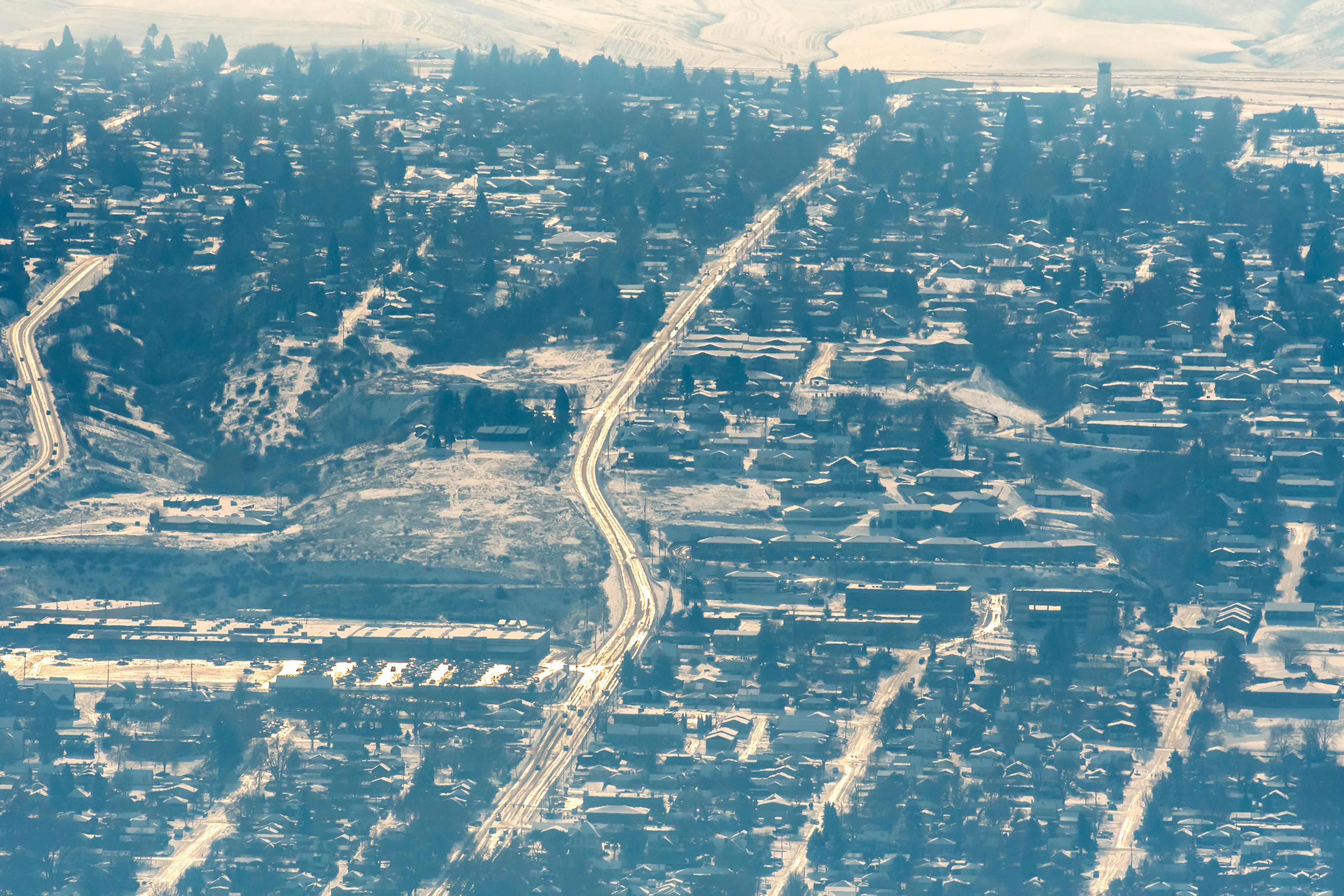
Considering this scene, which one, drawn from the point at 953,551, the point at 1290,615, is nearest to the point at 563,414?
the point at 953,551

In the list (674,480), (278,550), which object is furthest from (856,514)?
(278,550)

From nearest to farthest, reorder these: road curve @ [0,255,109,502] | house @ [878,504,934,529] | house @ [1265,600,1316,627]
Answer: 1. house @ [1265,600,1316,627]
2. house @ [878,504,934,529]
3. road curve @ [0,255,109,502]

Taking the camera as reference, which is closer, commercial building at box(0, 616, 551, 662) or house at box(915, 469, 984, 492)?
commercial building at box(0, 616, 551, 662)

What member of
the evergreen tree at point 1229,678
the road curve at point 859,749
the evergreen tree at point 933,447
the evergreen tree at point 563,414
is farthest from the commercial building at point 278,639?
the evergreen tree at point 1229,678

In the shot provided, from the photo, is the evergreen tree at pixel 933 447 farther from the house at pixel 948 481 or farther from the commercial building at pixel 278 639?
the commercial building at pixel 278 639

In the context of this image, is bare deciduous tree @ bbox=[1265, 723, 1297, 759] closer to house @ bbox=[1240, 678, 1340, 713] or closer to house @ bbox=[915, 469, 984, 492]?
house @ bbox=[1240, 678, 1340, 713]

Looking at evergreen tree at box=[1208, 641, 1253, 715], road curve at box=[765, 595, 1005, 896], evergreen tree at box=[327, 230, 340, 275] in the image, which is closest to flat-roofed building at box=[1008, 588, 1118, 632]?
road curve at box=[765, 595, 1005, 896]

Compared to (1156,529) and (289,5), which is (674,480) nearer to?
(1156,529)
